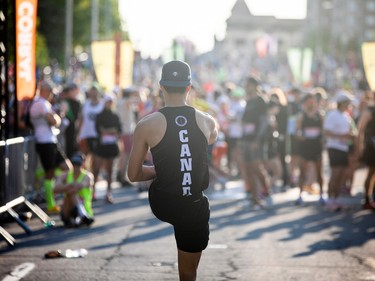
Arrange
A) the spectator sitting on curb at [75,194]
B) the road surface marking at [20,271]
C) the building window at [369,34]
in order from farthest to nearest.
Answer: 1. the building window at [369,34]
2. the spectator sitting on curb at [75,194]
3. the road surface marking at [20,271]

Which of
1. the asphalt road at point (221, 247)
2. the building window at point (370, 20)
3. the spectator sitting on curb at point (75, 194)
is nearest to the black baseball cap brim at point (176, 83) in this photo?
the asphalt road at point (221, 247)

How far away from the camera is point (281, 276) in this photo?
8859mm

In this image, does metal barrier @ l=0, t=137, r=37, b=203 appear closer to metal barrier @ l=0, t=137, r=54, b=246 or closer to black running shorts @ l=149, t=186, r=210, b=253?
metal barrier @ l=0, t=137, r=54, b=246

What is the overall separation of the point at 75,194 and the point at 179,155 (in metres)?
6.34

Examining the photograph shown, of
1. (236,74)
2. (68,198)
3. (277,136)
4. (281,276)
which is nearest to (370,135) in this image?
(277,136)

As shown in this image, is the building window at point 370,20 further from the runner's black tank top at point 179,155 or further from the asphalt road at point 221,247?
the runner's black tank top at point 179,155

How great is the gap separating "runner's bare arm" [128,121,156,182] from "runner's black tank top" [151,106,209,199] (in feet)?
0.24

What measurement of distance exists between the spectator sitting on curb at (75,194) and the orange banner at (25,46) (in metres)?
1.21

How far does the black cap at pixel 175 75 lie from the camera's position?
629 centimetres

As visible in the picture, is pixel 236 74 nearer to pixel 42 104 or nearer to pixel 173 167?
pixel 42 104

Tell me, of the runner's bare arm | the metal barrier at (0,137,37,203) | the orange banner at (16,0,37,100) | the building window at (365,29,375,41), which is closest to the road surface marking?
the metal barrier at (0,137,37,203)

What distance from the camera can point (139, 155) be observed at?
6.23 metres

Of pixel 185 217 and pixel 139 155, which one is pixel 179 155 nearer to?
pixel 139 155

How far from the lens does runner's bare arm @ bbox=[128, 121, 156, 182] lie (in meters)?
6.20
